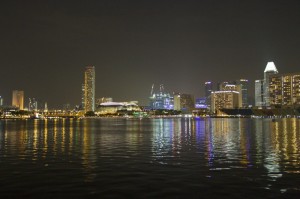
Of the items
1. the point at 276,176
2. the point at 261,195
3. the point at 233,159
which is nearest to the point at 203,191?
the point at 261,195

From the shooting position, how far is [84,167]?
92.3 ft

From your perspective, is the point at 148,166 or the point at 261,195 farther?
the point at 148,166

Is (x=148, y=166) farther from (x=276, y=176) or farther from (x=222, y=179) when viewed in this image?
(x=276, y=176)

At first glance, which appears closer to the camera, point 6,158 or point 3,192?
point 3,192

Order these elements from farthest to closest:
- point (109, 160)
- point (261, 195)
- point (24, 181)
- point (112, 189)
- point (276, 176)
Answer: point (109, 160), point (276, 176), point (24, 181), point (112, 189), point (261, 195)

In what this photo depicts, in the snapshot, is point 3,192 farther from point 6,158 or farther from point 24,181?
point 6,158

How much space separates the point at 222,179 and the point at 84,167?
10.5 m

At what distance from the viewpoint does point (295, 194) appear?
1903 centimetres

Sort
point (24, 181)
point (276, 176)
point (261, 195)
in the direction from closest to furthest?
1. point (261, 195)
2. point (24, 181)
3. point (276, 176)

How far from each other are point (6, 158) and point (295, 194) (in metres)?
24.5

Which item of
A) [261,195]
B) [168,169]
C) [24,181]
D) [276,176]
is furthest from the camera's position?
[168,169]

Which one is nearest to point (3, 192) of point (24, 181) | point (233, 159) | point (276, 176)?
point (24, 181)

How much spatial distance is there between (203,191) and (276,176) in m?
6.83

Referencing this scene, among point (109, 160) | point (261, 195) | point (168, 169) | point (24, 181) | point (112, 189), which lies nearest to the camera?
point (261, 195)
